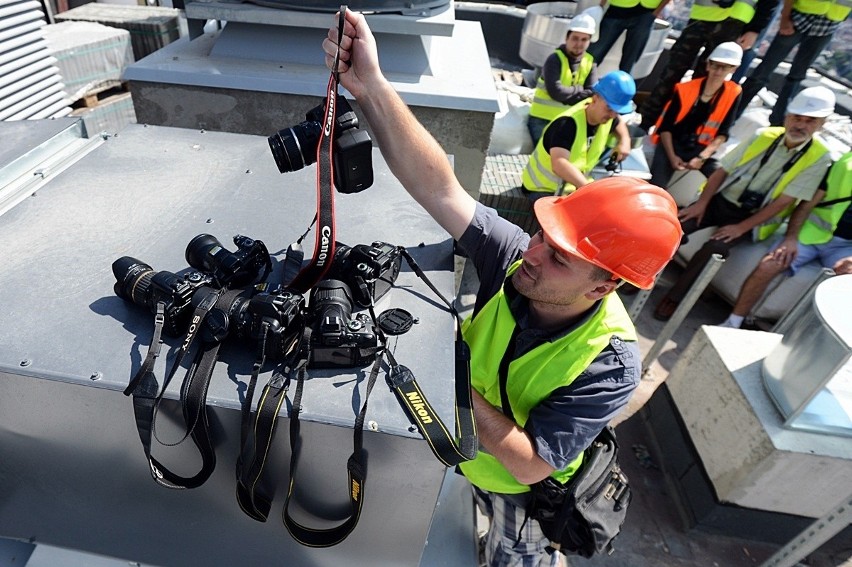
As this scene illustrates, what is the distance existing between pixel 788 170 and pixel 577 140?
1.85m

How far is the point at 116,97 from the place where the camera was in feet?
19.5

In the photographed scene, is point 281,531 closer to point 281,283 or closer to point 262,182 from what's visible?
point 281,283

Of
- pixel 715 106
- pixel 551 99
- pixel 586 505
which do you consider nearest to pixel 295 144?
pixel 586 505

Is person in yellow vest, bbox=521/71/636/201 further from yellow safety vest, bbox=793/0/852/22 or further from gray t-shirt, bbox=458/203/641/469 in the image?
yellow safety vest, bbox=793/0/852/22

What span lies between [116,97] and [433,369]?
6196mm

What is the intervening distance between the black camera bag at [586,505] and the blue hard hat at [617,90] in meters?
3.26

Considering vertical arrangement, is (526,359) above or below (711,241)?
above

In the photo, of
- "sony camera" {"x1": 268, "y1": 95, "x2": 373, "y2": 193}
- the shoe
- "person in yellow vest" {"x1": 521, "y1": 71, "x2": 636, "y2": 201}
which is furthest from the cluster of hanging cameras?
the shoe

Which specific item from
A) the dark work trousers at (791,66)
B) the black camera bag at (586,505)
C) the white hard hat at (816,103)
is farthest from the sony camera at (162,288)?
the dark work trousers at (791,66)

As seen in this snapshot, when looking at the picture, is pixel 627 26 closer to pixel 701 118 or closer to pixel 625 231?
pixel 701 118

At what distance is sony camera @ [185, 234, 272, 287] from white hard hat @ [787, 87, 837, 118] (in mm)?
4623

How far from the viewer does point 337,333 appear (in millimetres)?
1441

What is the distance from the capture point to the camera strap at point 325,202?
1.68 meters

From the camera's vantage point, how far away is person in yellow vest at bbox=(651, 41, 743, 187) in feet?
17.1
